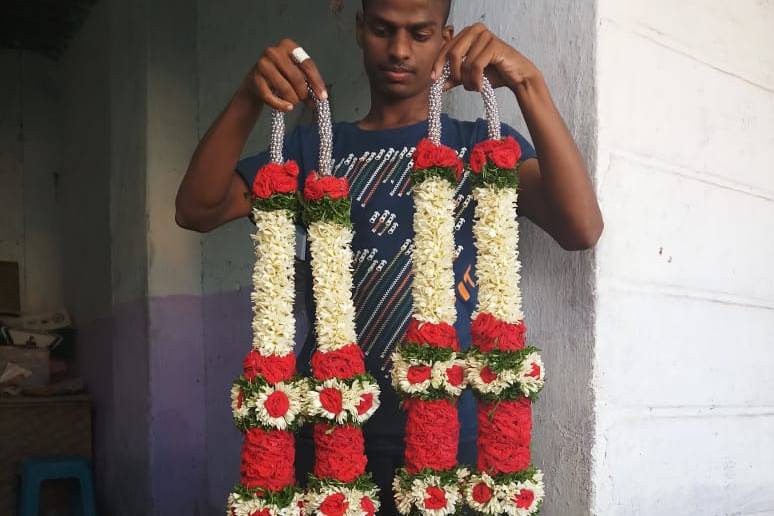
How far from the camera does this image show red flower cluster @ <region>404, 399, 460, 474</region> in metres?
1.11

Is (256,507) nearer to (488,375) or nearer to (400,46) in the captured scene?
(488,375)

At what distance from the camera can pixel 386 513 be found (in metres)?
1.29

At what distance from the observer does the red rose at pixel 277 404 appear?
44.0 inches

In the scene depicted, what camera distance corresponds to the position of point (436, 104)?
1.17 meters

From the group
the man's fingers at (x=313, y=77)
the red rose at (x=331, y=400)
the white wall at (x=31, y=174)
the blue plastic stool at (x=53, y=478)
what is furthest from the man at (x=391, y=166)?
the white wall at (x=31, y=174)

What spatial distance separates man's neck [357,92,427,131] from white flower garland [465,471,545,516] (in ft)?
2.18

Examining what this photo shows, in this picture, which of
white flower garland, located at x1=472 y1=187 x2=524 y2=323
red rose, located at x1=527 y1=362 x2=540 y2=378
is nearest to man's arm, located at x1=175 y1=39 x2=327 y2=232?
white flower garland, located at x1=472 y1=187 x2=524 y2=323

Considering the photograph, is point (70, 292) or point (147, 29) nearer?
point (147, 29)

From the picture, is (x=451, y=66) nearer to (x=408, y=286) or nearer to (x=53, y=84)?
(x=408, y=286)

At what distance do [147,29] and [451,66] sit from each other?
302 centimetres

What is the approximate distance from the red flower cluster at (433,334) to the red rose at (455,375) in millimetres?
33

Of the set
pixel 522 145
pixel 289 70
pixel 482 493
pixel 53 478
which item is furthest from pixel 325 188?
pixel 53 478

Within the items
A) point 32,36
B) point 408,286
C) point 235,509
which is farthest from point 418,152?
point 32,36

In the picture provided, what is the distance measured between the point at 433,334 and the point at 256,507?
361 millimetres
